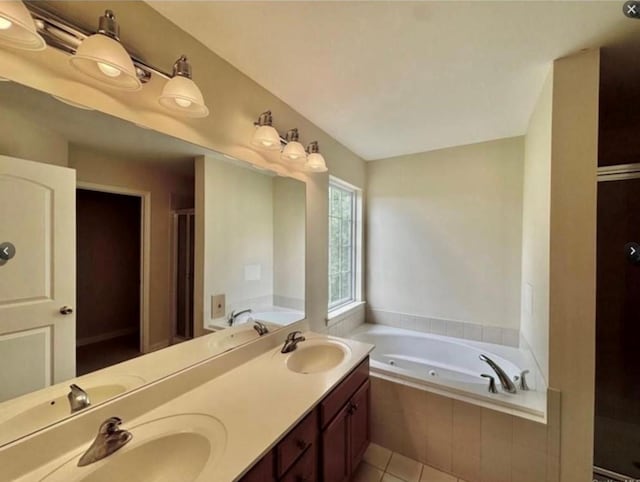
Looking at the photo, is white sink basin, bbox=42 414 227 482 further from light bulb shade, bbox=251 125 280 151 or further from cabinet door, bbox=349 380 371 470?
light bulb shade, bbox=251 125 280 151

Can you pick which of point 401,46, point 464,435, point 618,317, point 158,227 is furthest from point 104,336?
point 618,317

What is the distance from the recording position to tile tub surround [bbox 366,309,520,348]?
2.50m

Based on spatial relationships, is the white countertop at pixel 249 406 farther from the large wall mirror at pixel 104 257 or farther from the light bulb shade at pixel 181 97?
the light bulb shade at pixel 181 97

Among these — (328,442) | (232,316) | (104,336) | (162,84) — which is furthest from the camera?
(232,316)

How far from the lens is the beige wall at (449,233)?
98.3 inches

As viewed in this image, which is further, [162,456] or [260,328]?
[260,328]

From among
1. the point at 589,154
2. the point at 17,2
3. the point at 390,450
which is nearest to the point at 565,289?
the point at 589,154

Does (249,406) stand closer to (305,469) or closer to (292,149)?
(305,469)

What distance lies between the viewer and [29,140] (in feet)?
2.70

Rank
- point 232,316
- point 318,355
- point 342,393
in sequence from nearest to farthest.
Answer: point 342,393 < point 232,316 < point 318,355

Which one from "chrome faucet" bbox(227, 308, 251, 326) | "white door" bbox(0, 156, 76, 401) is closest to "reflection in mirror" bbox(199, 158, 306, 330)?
"chrome faucet" bbox(227, 308, 251, 326)

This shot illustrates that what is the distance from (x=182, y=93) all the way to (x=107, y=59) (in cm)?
25

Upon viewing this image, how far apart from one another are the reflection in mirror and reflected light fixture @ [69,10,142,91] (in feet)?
1.52

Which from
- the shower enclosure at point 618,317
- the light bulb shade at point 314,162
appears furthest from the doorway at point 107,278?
the shower enclosure at point 618,317
